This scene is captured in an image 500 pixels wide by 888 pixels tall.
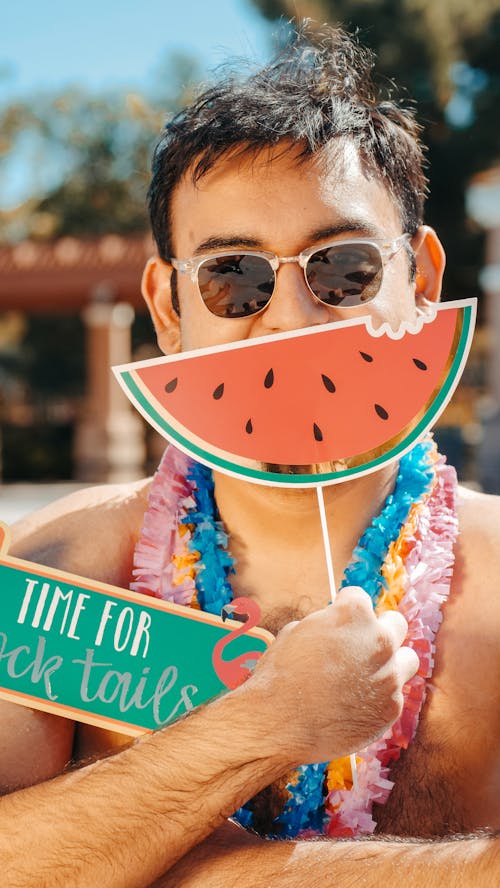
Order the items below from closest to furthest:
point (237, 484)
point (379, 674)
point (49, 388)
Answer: point (379, 674), point (237, 484), point (49, 388)

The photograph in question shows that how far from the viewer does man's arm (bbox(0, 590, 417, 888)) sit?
4.56ft

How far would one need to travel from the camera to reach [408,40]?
14883 mm

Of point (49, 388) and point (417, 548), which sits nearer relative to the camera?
point (417, 548)

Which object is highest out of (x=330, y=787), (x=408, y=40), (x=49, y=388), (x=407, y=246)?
(x=408, y=40)

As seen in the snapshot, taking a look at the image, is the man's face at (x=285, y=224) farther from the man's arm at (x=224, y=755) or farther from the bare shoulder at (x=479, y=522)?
the man's arm at (x=224, y=755)

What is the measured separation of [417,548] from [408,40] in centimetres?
1479

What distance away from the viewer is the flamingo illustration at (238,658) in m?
1.52

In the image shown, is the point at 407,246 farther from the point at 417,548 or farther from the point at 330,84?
the point at 417,548

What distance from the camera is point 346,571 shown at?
175 cm

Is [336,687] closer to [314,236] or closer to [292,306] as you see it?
[292,306]

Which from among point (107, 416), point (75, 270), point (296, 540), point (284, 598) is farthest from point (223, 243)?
point (107, 416)

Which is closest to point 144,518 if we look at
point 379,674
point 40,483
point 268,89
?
point 379,674

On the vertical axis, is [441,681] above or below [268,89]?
below

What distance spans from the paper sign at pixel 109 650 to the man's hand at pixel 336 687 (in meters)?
0.13
